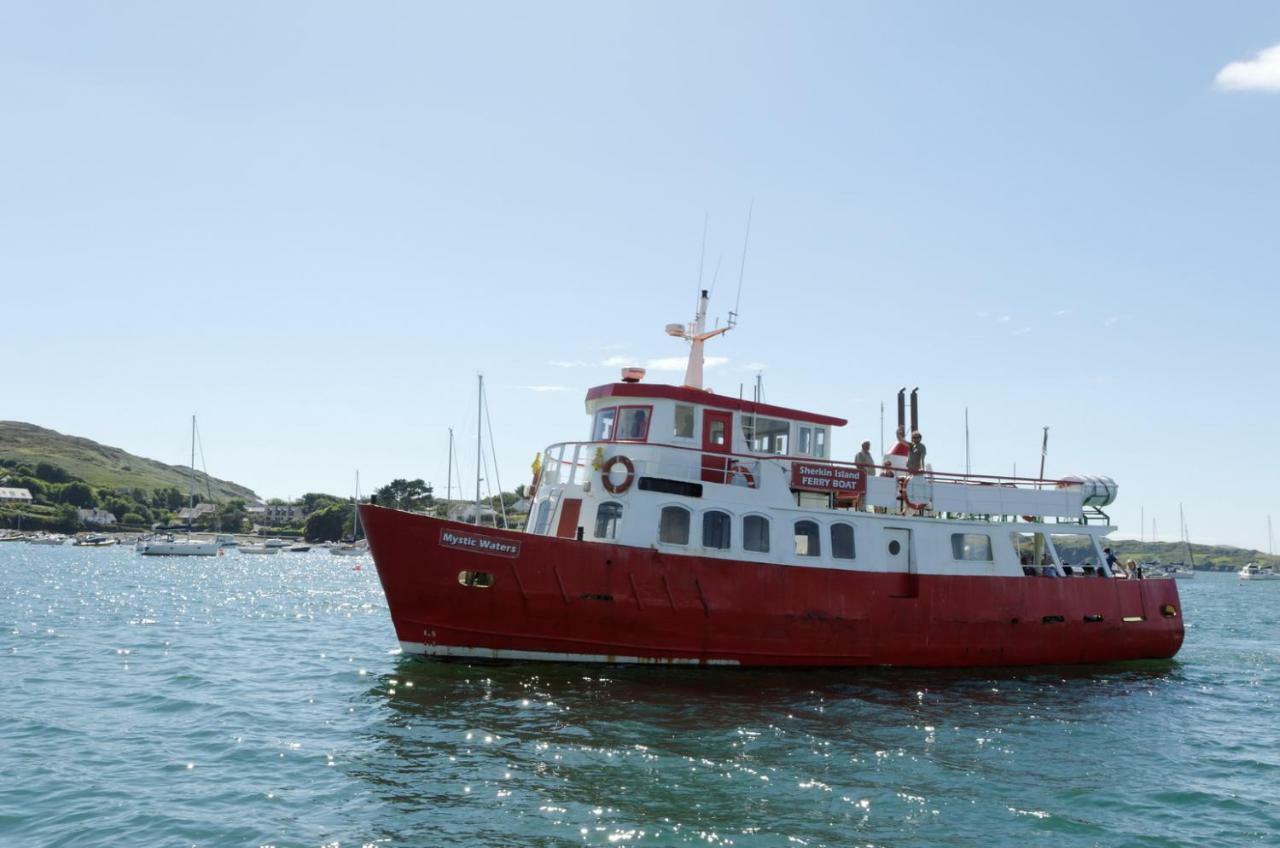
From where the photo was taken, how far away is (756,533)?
19219mm

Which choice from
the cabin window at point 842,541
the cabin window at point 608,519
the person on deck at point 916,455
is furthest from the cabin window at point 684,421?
the person on deck at point 916,455

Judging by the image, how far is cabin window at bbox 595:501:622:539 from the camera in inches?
739

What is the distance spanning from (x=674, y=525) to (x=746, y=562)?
64.9 inches

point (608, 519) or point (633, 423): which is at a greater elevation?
point (633, 423)

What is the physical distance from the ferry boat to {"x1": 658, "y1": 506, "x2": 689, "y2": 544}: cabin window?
0.11 ft

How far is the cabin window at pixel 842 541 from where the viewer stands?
1994 centimetres

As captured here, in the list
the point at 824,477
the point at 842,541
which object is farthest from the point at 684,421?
the point at 842,541

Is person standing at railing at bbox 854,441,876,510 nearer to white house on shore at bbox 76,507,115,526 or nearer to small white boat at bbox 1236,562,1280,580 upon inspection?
small white boat at bbox 1236,562,1280,580

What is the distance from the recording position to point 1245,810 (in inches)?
451

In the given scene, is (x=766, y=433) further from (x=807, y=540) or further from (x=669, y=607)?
(x=669, y=607)

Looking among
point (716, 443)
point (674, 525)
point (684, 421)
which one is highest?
point (684, 421)

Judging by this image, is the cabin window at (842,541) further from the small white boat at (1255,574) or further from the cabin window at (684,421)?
the small white boat at (1255,574)

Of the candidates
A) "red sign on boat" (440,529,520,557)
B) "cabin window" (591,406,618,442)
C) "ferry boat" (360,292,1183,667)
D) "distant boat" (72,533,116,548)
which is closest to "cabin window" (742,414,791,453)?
"ferry boat" (360,292,1183,667)

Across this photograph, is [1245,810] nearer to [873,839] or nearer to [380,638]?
[873,839]
